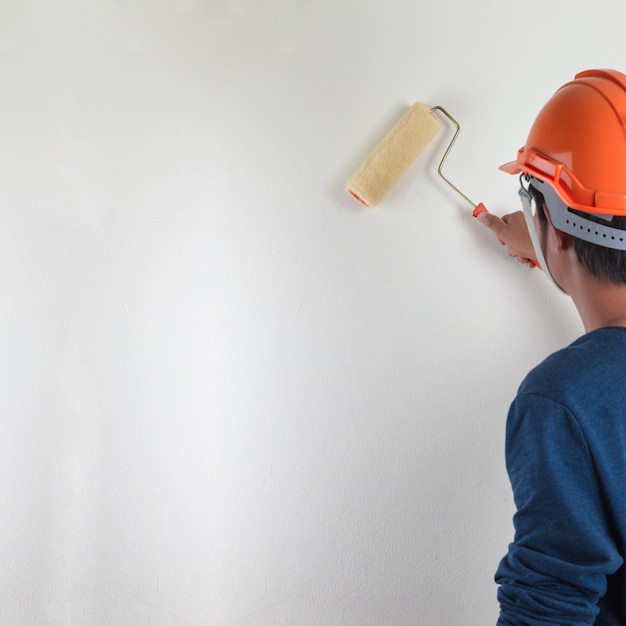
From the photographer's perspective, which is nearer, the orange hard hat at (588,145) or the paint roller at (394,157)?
the orange hard hat at (588,145)

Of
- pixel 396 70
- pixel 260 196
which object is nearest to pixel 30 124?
pixel 260 196

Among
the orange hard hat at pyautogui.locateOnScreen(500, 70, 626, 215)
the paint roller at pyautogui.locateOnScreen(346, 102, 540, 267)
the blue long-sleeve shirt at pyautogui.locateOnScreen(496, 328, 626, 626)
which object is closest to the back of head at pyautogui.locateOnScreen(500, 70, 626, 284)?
the orange hard hat at pyautogui.locateOnScreen(500, 70, 626, 215)

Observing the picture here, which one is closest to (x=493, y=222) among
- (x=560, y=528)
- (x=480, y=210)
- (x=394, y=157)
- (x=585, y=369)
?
(x=480, y=210)

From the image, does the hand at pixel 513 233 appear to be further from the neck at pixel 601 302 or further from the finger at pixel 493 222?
the neck at pixel 601 302

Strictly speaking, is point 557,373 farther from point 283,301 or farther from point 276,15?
point 276,15

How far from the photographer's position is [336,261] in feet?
3.92

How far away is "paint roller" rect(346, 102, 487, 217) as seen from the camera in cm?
116

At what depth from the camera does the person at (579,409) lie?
2.72ft

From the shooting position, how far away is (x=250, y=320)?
118 cm

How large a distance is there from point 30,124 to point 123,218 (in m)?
0.22

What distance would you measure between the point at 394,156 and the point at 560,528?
65 cm

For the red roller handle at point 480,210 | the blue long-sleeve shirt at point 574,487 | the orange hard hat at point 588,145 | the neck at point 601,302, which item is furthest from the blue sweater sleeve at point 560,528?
the red roller handle at point 480,210

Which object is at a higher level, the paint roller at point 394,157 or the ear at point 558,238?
the paint roller at point 394,157

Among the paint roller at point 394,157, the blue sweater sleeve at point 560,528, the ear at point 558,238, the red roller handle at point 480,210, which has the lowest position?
the blue sweater sleeve at point 560,528
